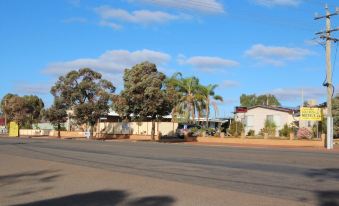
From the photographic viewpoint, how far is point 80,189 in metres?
13.3

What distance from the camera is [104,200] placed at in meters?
11.5

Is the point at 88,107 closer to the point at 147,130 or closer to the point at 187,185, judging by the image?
the point at 147,130

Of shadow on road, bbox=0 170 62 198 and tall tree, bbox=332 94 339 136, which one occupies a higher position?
tall tree, bbox=332 94 339 136

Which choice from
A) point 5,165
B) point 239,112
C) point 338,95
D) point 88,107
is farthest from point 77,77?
point 5,165

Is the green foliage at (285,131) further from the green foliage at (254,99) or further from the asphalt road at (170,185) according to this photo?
the green foliage at (254,99)

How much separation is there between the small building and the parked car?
5.75m

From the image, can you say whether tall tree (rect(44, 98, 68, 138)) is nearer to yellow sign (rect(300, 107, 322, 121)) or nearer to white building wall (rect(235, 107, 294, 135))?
white building wall (rect(235, 107, 294, 135))

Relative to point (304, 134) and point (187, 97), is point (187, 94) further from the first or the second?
point (304, 134)

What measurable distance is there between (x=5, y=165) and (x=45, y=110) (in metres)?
48.3

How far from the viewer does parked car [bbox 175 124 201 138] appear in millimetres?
58963

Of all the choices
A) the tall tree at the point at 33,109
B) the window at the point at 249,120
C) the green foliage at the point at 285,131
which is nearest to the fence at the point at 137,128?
the window at the point at 249,120

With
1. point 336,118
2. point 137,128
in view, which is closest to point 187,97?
point 137,128

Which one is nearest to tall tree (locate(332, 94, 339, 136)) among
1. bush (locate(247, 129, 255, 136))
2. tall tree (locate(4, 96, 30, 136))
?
bush (locate(247, 129, 255, 136))

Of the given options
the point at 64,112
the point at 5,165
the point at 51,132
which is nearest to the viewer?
the point at 5,165
